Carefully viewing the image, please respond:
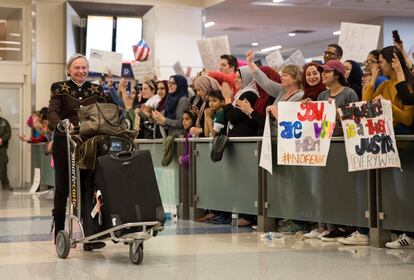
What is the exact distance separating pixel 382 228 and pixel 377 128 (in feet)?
2.69

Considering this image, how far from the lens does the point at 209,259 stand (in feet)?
20.2

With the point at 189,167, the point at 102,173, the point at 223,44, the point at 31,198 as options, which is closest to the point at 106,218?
the point at 102,173

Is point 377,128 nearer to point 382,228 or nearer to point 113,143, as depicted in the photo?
point 382,228

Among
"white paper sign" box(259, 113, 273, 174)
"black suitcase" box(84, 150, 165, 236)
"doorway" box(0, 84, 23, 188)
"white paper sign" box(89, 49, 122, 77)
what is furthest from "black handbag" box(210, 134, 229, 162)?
"doorway" box(0, 84, 23, 188)

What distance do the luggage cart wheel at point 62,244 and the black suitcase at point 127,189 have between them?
0.31 meters

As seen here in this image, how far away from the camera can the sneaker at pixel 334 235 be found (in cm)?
727

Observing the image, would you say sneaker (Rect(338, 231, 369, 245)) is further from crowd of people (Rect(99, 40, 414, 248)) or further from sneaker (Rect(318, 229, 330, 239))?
sneaker (Rect(318, 229, 330, 239))

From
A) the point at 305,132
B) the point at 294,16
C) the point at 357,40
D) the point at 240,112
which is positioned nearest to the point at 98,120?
the point at 305,132

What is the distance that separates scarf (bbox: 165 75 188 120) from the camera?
10.2 m

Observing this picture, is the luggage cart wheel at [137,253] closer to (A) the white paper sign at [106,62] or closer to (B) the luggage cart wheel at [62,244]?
(B) the luggage cart wheel at [62,244]

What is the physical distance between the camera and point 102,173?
6.00 metres

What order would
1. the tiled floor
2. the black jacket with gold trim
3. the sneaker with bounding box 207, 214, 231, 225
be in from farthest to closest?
1. the sneaker with bounding box 207, 214, 231, 225
2. the black jacket with gold trim
3. the tiled floor

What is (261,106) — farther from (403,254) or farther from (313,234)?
(403,254)

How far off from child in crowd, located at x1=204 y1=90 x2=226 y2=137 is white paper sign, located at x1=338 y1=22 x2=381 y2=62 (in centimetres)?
151
